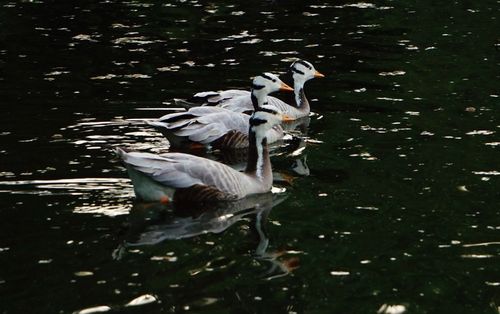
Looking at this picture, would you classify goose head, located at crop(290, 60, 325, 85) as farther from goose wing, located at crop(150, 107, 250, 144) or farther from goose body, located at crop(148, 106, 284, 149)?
goose wing, located at crop(150, 107, 250, 144)

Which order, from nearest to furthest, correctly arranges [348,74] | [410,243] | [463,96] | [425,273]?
[425,273] < [410,243] < [463,96] < [348,74]

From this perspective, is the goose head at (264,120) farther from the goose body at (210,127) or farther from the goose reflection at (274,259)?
the goose reflection at (274,259)

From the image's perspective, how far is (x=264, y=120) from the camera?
1581 centimetres

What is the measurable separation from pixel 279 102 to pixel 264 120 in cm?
523

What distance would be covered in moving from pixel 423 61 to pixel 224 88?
526 cm

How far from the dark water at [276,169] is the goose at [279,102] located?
47cm

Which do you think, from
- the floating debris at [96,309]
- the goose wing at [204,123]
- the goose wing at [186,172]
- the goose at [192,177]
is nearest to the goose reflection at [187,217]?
the goose at [192,177]

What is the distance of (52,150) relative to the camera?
16.4 metres

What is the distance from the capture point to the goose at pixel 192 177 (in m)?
13.9

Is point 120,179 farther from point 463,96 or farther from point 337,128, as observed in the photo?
point 463,96

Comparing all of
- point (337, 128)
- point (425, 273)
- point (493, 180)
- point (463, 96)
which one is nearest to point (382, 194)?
point (493, 180)

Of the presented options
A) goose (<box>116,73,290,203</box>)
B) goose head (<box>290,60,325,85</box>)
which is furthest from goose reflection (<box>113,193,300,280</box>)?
goose head (<box>290,60,325,85</box>)

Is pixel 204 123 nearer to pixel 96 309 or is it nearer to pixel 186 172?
pixel 186 172

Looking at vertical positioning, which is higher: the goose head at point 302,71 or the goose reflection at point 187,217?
the goose reflection at point 187,217
